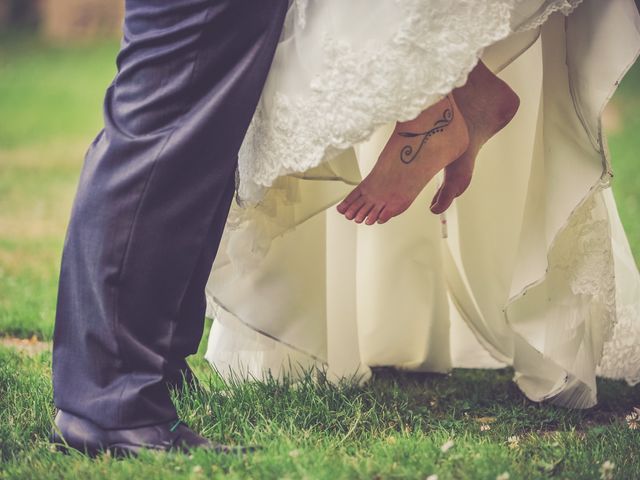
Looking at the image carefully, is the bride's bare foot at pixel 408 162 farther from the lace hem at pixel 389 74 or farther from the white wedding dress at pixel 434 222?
the lace hem at pixel 389 74

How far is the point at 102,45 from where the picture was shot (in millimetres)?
16641

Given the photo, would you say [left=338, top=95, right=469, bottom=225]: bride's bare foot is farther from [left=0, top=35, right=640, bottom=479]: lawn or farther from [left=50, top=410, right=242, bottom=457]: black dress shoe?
[left=50, top=410, right=242, bottom=457]: black dress shoe

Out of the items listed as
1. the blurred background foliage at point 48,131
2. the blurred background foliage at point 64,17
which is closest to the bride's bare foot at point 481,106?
the blurred background foliage at point 48,131

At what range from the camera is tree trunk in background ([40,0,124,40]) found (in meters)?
17.1

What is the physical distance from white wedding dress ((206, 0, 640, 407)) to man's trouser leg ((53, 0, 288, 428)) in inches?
7.4

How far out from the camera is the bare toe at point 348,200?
223cm

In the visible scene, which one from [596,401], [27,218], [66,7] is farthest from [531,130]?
[66,7]

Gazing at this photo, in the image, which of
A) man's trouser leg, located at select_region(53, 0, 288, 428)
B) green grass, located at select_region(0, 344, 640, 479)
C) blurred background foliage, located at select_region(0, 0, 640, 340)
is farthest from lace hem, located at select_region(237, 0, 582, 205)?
blurred background foliage, located at select_region(0, 0, 640, 340)

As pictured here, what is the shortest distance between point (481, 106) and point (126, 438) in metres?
1.26

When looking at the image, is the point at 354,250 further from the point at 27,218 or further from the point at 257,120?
the point at 27,218

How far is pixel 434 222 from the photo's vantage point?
281 cm

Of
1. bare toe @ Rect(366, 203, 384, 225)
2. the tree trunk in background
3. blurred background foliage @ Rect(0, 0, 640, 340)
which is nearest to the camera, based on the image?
bare toe @ Rect(366, 203, 384, 225)

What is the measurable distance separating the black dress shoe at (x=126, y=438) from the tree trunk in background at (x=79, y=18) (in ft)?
52.8

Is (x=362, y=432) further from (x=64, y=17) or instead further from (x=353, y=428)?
(x=64, y=17)
